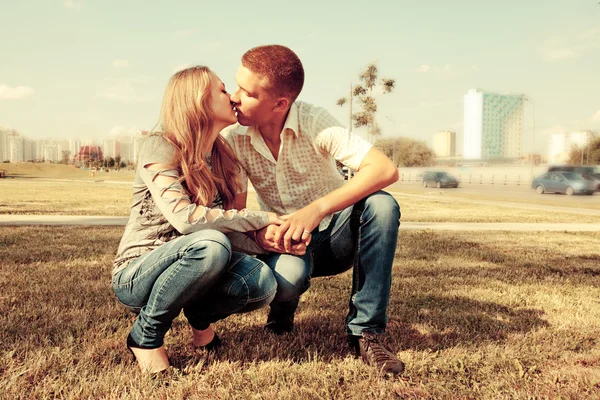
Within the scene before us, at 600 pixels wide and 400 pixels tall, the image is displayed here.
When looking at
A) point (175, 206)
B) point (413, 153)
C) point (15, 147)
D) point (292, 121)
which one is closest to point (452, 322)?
point (292, 121)

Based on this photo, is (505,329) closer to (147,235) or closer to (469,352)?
(469,352)

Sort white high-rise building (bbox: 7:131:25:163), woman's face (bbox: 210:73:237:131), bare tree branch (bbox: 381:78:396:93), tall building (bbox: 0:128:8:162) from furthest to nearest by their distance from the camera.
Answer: white high-rise building (bbox: 7:131:25:163) → tall building (bbox: 0:128:8:162) → bare tree branch (bbox: 381:78:396:93) → woman's face (bbox: 210:73:237:131)

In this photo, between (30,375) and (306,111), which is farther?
(306,111)

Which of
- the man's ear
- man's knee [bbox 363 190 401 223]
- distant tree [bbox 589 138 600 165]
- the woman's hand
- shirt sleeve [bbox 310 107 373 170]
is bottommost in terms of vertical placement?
the woman's hand

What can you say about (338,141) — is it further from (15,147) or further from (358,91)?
(15,147)

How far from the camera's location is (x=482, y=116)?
12619 cm

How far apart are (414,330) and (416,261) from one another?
2.63 metres

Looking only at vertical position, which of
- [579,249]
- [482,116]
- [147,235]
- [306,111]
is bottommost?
[579,249]

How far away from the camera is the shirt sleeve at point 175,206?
2.31 metres

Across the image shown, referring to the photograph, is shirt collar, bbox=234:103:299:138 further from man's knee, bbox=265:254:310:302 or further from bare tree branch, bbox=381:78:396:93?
bare tree branch, bbox=381:78:396:93

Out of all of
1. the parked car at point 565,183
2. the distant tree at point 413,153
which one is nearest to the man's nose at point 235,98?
the parked car at point 565,183

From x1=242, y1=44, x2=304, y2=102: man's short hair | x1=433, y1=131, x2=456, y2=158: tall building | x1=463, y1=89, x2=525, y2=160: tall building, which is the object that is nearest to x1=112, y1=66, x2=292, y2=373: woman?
x1=242, y1=44, x2=304, y2=102: man's short hair

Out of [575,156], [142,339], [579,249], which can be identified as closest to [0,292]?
[142,339]

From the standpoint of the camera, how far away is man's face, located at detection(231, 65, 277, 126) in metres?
2.68
